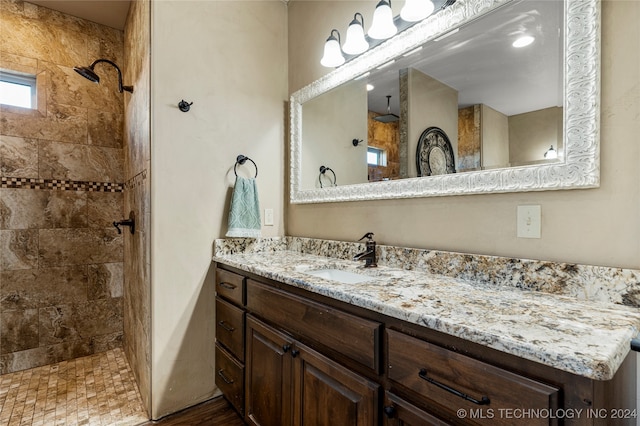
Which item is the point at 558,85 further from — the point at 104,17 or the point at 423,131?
the point at 104,17

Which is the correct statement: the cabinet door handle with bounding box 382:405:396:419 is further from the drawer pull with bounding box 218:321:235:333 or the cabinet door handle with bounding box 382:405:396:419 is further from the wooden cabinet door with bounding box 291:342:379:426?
the drawer pull with bounding box 218:321:235:333

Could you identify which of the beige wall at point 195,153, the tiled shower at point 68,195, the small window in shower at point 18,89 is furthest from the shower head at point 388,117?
the small window in shower at point 18,89

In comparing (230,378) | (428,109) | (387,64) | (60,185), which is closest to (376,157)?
(428,109)

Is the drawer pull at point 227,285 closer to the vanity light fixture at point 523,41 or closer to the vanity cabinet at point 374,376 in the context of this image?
the vanity cabinet at point 374,376

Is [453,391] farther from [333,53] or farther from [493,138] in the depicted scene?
[333,53]

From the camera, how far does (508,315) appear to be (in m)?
0.82

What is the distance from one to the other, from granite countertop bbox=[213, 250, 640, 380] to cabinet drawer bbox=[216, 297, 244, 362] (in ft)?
1.65

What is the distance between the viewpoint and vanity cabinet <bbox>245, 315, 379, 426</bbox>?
1012 mm

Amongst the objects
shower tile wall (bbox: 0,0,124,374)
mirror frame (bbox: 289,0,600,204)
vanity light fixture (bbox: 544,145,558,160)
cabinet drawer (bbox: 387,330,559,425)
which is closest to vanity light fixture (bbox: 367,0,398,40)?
mirror frame (bbox: 289,0,600,204)

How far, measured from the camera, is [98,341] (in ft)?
8.80

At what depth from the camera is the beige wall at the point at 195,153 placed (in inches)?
71.8

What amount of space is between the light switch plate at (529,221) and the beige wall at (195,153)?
1.54 meters

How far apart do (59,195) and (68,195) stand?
0.18ft

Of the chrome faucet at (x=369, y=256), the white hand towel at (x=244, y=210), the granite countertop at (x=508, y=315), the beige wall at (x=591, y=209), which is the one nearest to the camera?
the granite countertop at (x=508, y=315)
